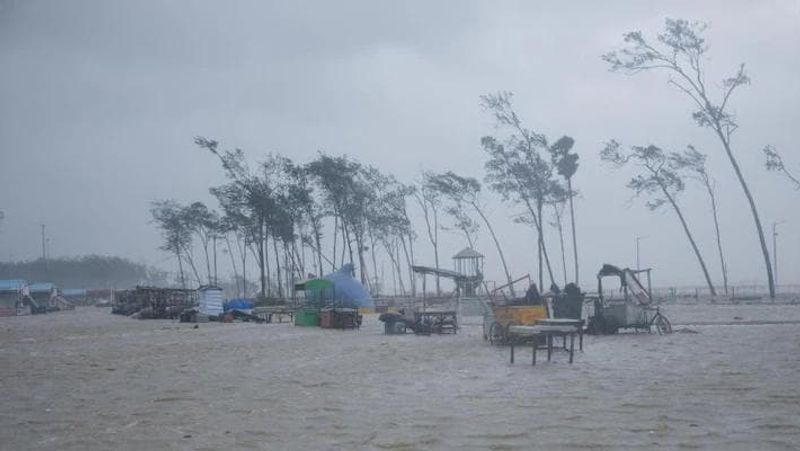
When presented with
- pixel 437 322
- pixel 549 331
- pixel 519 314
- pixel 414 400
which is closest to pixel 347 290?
pixel 437 322

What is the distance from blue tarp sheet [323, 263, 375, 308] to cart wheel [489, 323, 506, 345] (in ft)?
63.3

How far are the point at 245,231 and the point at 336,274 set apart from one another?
33004 mm

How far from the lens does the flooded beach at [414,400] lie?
23.0ft

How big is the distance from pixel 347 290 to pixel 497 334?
74.7 feet

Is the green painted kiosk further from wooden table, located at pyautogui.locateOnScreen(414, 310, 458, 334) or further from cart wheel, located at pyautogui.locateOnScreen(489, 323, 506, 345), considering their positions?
cart wheel, located at pyautogui.locateOnScreen(489, 323, 506, 345)

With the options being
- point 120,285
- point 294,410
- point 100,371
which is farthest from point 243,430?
point 120,285

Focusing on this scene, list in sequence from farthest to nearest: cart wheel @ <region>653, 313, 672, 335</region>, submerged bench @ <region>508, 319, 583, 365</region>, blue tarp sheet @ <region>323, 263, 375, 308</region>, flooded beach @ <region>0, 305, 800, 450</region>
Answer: blue tarp sheet @ <region>323, 263, 375, 308</region> < cart wheel @ <region>653, 313, 672, 335</region> < submerged bench @ <region>508, 319, 583, 365</region> < flooded beach @ <region>0, 305, 800, 450</region>

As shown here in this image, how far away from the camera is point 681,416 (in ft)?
25.2

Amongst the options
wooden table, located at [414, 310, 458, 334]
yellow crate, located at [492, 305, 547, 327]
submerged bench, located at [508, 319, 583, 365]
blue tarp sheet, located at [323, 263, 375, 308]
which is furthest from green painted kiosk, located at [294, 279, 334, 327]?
submerged bench, located at [508, 319, 583, 365]

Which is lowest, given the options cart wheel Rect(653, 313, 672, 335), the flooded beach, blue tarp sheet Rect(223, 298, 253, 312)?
cart wheel Rect(653, 313, 672, 335)

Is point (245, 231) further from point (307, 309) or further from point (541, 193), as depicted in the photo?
point (307, 309)

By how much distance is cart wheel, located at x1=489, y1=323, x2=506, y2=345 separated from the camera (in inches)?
750

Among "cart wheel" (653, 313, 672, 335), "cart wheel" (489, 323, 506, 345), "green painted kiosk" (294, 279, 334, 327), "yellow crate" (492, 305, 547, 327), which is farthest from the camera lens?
"green painted kiosk" (294, 279, 334, 327)

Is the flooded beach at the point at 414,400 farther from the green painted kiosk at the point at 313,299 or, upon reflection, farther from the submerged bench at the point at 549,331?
the green painted kiosk at the point at 313,299
